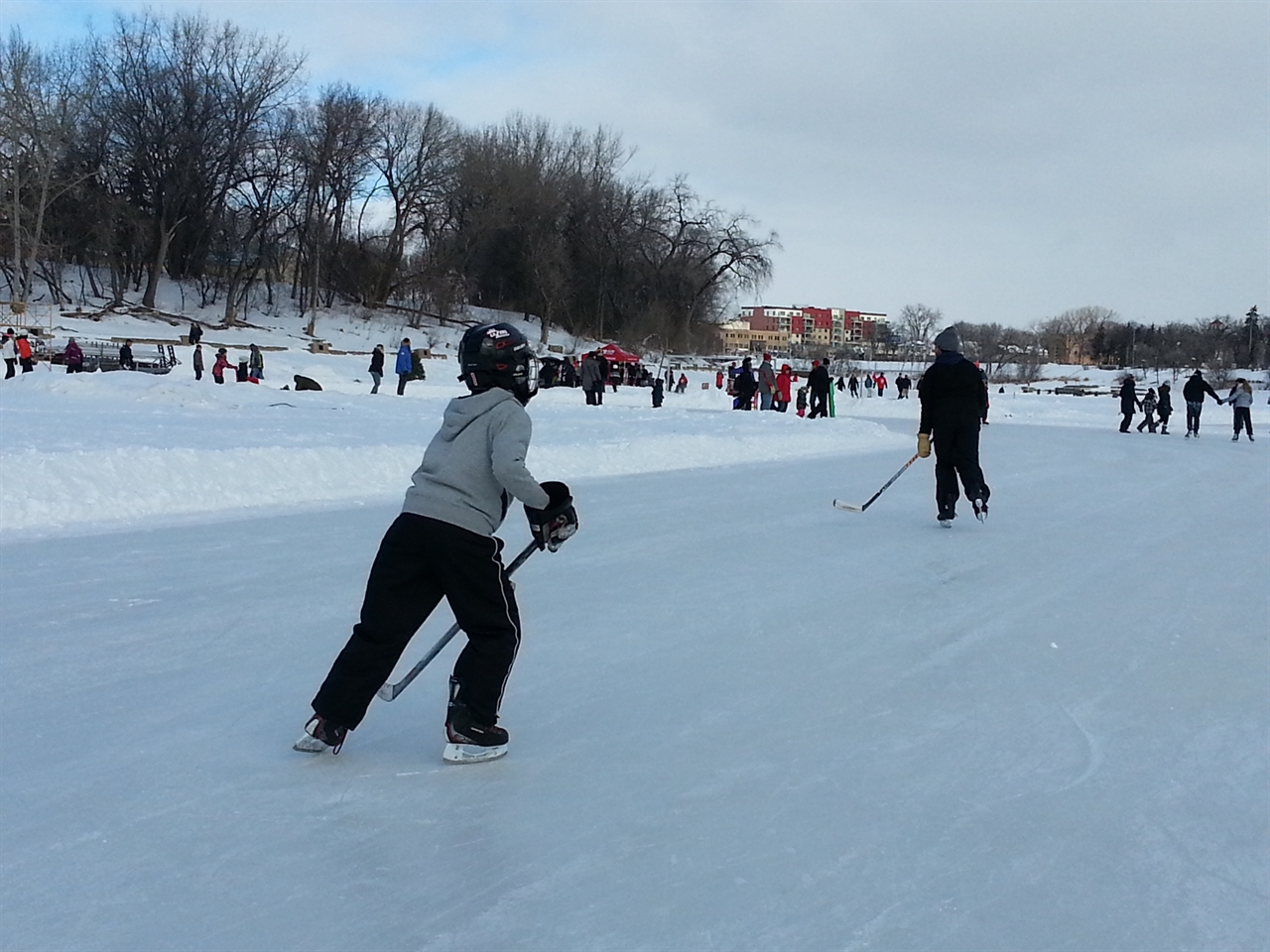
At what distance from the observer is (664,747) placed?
3.34 m

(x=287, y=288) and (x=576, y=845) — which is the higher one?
(x=287, y=288)

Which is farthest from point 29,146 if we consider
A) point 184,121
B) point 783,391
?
point 783,391

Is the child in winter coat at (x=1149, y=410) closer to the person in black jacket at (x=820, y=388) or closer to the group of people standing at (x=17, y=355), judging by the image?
the person in black jacket at (x=820, y=388)

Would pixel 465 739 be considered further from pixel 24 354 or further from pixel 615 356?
pixel 615 356

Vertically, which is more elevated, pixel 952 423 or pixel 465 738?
pixel 952 423

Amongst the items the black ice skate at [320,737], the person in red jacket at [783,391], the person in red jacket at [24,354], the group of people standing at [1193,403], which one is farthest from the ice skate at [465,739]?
the person in red jacket at [24,354]

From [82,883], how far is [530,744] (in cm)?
136

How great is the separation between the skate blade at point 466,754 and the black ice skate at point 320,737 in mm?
330

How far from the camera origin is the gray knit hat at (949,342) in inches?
311

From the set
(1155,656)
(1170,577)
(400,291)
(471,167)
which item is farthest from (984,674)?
(471,167)

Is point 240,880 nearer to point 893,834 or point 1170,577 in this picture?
point 893,834

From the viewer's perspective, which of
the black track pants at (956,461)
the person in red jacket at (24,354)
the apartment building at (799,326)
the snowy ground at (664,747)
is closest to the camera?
the snowy ground at (664,747)

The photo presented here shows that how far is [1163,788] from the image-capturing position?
309 cm

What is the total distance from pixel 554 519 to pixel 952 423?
18.6 feet
